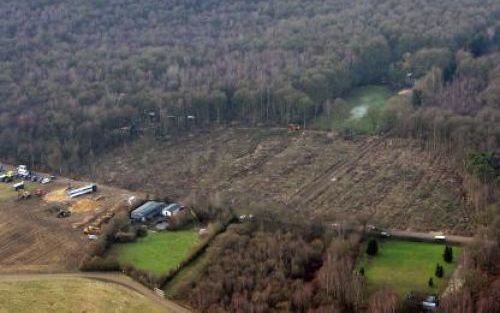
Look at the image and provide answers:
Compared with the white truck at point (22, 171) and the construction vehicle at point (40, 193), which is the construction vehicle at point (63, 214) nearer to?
the construction vehicle at point (40, 193)

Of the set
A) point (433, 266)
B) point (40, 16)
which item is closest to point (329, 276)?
point (433, 266)

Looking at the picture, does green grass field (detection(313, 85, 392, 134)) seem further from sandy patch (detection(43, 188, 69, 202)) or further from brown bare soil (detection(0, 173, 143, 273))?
sandy patch (detection(43, 188, 69, 202))

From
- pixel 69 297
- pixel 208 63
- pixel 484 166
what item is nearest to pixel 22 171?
pixel 69 297

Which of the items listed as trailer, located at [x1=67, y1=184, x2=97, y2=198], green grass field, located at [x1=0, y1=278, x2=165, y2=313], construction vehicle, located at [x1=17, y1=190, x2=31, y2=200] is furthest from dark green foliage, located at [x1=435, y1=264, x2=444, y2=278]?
construction vehicle, located at [x1=17, y1=190, x2=31, y2=200]

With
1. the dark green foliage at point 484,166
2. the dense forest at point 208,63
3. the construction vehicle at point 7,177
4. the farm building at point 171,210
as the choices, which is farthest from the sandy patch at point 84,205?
the dark green foliage at point 484,166

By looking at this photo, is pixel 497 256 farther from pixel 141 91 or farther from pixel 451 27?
pixel 451 27

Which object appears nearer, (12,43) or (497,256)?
(497,256)
